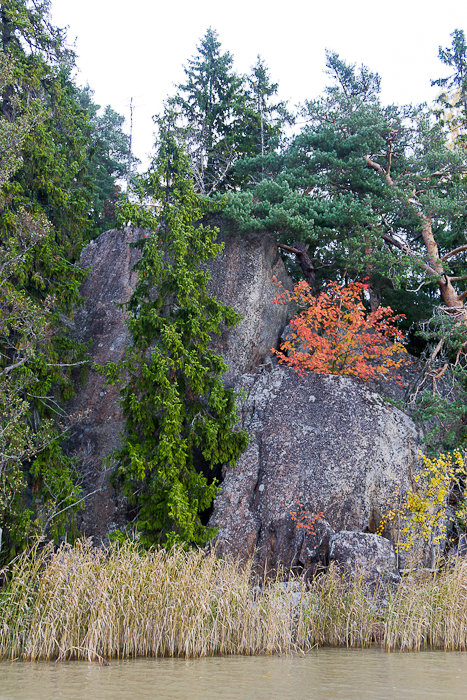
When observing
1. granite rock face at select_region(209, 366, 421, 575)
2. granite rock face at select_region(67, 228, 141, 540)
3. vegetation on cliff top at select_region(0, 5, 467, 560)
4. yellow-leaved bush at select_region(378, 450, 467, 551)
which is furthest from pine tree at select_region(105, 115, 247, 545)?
yellow-leaved bush at select_region(378, 450, 467, 551)

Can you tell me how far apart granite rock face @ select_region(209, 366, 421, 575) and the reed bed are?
199 cm

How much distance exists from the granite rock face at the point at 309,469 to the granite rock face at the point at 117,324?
5.70ft

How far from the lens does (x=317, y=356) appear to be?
10.8m

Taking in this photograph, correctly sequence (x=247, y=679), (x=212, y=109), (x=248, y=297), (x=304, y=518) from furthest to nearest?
(x=212, y=109) < (x=248, y=297) < (x=304, y=518) < (x=247, y=679)

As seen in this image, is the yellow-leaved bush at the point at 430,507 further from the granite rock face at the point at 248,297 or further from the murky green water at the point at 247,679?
the granite rock face at the point at 248,297

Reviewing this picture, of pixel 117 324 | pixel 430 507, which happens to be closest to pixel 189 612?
pixel 430 507

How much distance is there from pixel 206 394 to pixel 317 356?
7.95ft

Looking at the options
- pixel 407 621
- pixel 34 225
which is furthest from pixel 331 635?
pixel 34 225

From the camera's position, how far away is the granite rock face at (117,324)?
10820mm

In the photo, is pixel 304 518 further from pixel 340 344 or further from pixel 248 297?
pixel 248 297

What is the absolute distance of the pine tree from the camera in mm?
8711

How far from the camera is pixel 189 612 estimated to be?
5.90 m

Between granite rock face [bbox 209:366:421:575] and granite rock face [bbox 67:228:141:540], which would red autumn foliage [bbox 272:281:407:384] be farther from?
granite rock face [bbox 67:228:141:540]

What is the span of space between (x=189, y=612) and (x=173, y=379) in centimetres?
454
